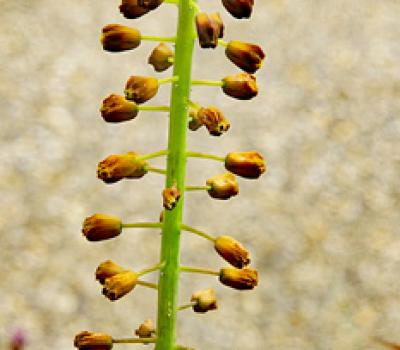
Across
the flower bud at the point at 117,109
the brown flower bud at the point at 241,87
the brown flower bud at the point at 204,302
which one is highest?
the brown flower bud at the point at 241,87

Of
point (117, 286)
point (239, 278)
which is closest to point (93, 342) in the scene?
point (117, 286)

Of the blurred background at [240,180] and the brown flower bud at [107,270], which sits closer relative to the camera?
the brown flower bud at [107,270]

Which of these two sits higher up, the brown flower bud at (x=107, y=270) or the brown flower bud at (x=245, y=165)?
the brown flower bud at (x=245, y=165)

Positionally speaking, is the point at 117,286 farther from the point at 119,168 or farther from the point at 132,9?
the point at 132,9

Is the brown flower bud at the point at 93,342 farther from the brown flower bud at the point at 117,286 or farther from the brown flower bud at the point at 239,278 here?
the brown flower bud at the point at 239,278

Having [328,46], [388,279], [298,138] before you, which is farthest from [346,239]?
[328,46]

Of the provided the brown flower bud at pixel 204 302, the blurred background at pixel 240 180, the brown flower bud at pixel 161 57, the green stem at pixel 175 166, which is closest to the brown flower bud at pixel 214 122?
the green stem at pixel 175 166

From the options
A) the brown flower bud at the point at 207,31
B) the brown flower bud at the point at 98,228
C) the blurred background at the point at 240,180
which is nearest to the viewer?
the brown flower bud at the point at 207,31
